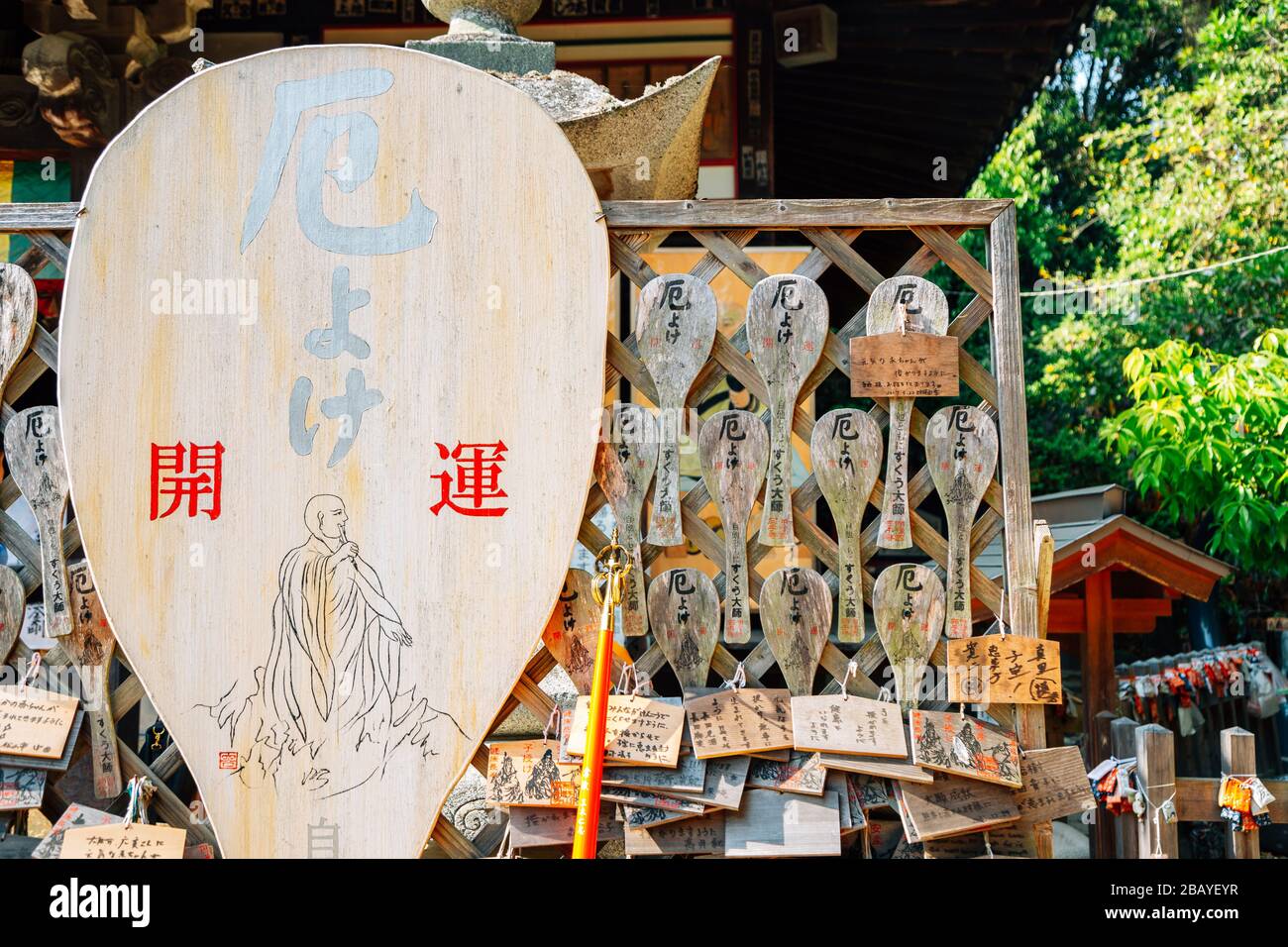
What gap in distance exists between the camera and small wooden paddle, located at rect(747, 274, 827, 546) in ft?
10.8

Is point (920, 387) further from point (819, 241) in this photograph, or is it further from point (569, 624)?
point (569, 624)

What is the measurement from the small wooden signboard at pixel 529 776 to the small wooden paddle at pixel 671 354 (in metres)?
0.68

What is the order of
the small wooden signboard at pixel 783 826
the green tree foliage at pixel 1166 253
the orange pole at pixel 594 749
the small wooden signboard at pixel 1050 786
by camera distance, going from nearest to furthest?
1. the orange pole at pixel 594 749
2. the small wooden signboard at pixel 783 826
3. the small wooden signboard at pixel 1050 786
4. the green tree foliage at pixel 1166 253

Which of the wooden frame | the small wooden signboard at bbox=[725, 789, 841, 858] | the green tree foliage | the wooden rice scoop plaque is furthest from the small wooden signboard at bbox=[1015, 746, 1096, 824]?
the green tree foliage

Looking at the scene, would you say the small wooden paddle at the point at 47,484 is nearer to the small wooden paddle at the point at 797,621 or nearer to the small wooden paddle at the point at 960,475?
the small wooden paddle at the point at 797,621

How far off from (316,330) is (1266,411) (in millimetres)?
8372

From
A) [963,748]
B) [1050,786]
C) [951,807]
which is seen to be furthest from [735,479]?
[1050,786]

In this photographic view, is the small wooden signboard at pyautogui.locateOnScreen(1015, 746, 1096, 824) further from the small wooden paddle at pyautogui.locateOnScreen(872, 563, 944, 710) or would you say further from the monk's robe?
the monk's robe

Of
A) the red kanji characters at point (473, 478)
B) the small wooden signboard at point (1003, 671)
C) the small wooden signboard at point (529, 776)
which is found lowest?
the small wooden signboard at point (529, 776)

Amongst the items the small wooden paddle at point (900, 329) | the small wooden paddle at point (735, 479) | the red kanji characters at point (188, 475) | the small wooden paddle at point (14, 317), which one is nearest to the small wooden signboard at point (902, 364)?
the small wooden paddle at point (900, 329)

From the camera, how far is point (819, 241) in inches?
133

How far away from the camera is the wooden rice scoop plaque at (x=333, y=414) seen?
3133mm

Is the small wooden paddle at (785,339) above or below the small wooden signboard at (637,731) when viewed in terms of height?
above
